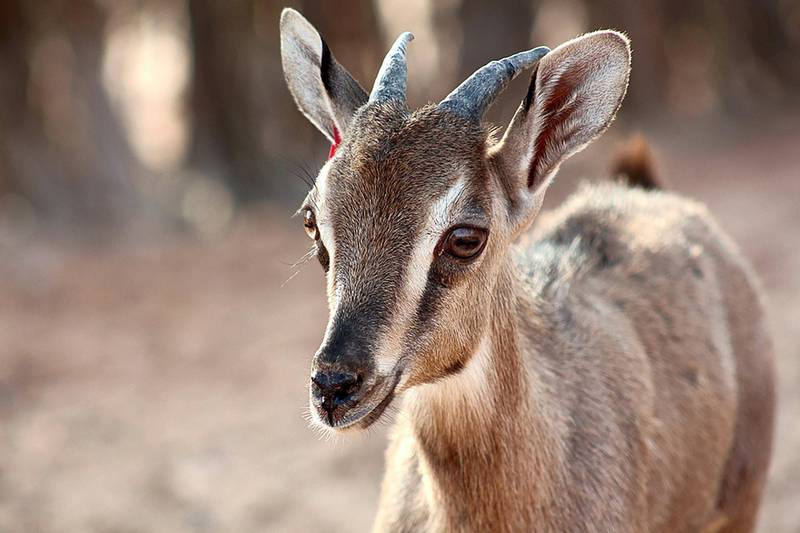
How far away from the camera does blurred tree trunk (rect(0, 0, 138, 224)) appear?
536 inches

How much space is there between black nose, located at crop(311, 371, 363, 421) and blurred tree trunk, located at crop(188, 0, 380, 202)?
10.9 meters

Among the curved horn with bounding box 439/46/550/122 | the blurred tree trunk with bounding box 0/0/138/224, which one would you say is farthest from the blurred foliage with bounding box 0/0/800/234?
the curved horn with bounding box 439/46/550/122

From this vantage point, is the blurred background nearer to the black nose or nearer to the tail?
the tail

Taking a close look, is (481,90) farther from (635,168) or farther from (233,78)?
(233,78)

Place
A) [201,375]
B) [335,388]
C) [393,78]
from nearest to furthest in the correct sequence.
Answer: [335,388]
[393,78]
[201,375]

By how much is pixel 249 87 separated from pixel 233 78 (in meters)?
0.45

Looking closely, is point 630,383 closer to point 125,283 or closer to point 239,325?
point 239,325

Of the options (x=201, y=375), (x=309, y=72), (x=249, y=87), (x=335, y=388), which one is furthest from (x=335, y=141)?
(x=249, y=87)

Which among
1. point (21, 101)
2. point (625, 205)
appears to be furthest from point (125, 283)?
point (625, 205)

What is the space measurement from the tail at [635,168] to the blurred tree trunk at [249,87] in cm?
802

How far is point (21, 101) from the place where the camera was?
13.7m

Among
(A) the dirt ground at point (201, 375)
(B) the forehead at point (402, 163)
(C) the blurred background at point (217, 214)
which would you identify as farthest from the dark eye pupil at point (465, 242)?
(C) the blurred background at point (217, 214)

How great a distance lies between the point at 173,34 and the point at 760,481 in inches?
515

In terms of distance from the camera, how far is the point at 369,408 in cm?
386
